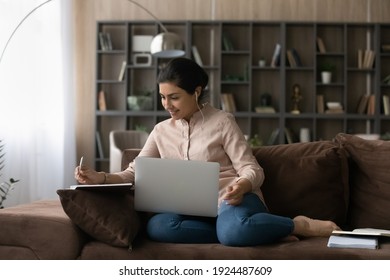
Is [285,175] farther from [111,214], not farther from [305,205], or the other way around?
[111,214]

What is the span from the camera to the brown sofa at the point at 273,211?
6.97ft

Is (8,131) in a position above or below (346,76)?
below

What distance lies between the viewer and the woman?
2186 millimetres

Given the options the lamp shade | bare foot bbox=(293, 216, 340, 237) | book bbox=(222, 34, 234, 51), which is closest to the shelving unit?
book bbox=(222, 34, 234, 51)

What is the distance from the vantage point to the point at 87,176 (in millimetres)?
2314

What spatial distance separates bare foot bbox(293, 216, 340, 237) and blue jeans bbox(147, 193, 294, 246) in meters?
0.08

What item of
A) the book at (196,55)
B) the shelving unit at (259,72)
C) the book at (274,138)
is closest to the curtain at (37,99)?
the shelving unit at (259,72)

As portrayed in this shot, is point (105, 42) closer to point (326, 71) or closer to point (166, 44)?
point (166, 44)

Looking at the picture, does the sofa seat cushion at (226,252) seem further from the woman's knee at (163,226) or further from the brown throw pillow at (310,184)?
the brown throw pillow at (310,184)

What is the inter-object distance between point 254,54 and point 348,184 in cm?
464

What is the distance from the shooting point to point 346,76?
6828 millimetres

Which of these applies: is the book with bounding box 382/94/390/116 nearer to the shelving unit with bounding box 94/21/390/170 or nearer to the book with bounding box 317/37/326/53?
the shelving unit with bounding box 94/21/390/170
